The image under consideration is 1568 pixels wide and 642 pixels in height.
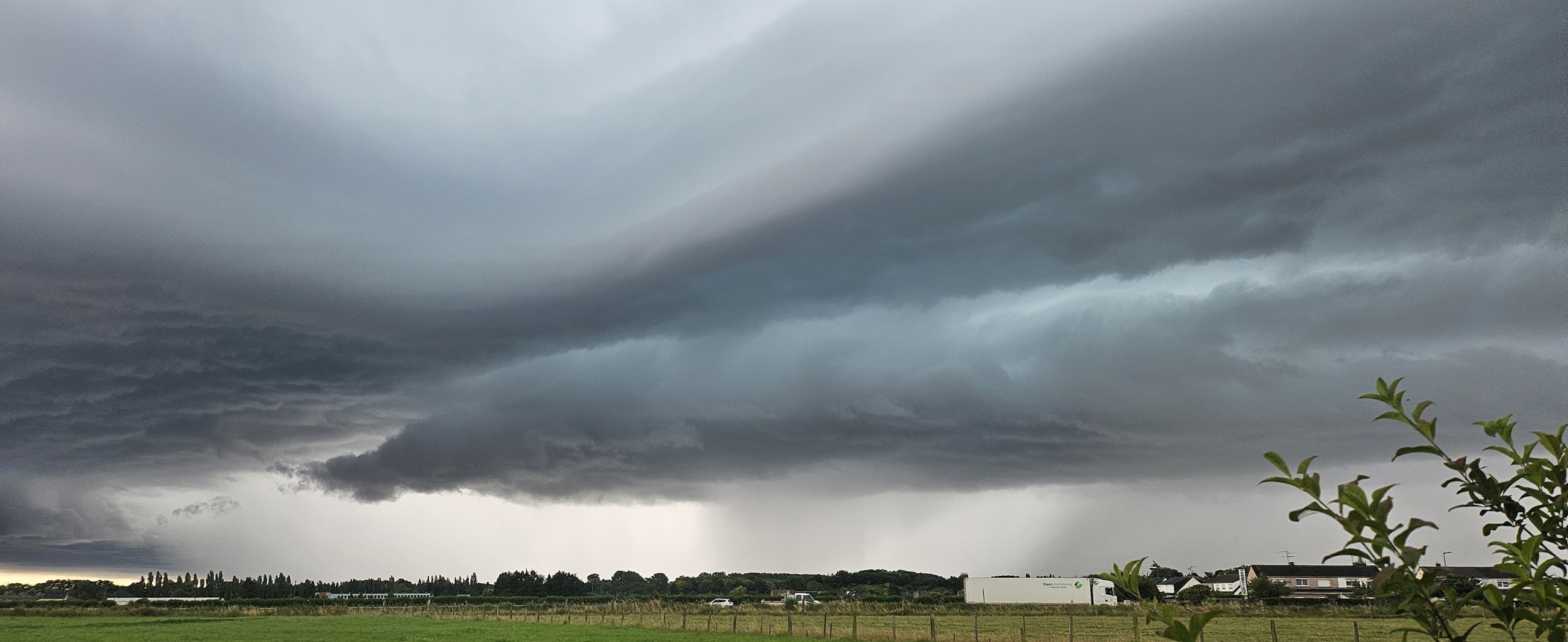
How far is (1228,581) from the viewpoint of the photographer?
14138 centimetres

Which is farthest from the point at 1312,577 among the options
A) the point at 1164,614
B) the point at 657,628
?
the point at 1164,614

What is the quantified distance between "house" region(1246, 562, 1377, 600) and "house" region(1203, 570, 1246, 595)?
1.64 meters

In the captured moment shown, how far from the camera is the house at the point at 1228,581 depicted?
412 ft

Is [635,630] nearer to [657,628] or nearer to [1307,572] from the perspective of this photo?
[657,628]

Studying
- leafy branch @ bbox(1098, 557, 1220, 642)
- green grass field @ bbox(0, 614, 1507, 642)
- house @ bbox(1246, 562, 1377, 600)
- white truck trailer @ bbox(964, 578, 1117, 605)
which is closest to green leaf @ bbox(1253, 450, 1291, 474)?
leafy branch @ bbox(1098, 557, 1220, 642)

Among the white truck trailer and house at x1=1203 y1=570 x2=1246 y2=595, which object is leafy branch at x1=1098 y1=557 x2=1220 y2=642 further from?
house at x1=1203 y1=570 x2=1246 y2=595

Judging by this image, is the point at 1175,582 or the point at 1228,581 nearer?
the point at 1228,581

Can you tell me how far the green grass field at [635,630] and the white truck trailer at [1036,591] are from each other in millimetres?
25428

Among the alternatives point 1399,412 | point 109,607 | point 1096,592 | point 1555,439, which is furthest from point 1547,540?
point 109,607

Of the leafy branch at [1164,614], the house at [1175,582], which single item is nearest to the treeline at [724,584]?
the house at [1175,582]

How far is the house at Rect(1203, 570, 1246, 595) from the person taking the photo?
4949 inches

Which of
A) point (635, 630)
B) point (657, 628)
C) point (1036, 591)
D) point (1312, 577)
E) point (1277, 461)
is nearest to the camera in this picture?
point (1277, 461)

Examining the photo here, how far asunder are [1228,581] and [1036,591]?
60413mm

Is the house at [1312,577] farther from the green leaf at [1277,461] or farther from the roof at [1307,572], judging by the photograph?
the green leaf at [1277,461]
